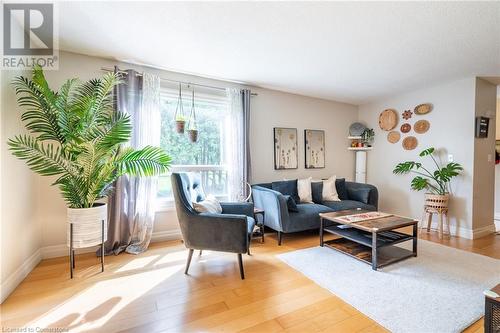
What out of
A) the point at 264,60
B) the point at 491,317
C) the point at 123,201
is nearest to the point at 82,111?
the point at 123,201

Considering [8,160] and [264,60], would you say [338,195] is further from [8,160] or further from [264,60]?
[8,160]

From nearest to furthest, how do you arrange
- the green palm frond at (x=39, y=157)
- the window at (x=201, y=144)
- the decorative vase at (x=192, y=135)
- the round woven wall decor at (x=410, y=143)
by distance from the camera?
1. the green palm frond at (x=39, y=157)
2. the decorative vase at (x=192, y=135)
3. the window at (x=201, y=144)
4. the round woven wall decor at (x=410, y=143)

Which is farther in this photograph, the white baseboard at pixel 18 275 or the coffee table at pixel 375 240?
the coffee table at pixel 375 240

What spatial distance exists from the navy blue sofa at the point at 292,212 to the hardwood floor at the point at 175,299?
588 millimetres

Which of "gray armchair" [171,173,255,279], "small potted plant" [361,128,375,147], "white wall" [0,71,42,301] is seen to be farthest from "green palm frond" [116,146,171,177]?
"small potted plant" [361,128,375,147]

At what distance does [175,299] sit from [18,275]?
1462mm

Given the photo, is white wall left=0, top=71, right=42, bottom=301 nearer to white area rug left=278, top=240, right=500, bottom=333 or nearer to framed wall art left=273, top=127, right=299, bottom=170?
white area rug left=278, top=240, right=500, bottom=333

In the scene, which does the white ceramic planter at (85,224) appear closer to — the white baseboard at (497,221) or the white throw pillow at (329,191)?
the white throw pillow at (329,191)

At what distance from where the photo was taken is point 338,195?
13.3 ft

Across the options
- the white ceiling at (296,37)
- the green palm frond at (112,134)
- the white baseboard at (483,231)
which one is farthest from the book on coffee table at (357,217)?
the green palm frond at (112,134)

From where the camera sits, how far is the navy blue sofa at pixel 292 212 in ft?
9.78

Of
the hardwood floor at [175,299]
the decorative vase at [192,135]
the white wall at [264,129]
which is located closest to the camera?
the hardwood floor at [175,299]

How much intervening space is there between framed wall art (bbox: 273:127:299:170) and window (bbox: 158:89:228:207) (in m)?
0.99

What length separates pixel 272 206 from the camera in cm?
309
